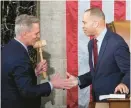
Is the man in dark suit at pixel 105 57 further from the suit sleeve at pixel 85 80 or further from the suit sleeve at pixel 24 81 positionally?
the suit sleeve at pixel 24 81

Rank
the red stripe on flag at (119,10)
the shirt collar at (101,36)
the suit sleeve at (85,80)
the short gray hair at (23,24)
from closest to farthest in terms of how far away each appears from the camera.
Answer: the short gray hair at (23,24) < the shirt collar at (101,36) < the suit sleeve at (85,80) < the red stripe on flag at (119,10)

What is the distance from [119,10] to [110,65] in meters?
0.99

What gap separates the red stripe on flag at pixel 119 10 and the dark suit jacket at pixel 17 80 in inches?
51.6

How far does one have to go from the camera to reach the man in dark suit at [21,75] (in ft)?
8.74

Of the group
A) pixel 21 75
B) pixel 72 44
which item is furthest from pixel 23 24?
pixel 72 44

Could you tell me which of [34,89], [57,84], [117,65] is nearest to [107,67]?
[117,65]

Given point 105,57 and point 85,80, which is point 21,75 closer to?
point 105,57

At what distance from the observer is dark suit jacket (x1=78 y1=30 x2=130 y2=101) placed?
2855 millimetres

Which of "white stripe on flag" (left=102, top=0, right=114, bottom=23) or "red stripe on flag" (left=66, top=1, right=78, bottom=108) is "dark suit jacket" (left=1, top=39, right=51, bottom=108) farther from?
"white stripe on flag" (left=102, top=0, right=114, bottom=23)

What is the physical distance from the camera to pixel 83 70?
3842 mm

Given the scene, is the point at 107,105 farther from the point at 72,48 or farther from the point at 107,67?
the point at 72,48

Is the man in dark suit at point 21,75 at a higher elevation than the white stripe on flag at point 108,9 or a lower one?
lower

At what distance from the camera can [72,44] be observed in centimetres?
380

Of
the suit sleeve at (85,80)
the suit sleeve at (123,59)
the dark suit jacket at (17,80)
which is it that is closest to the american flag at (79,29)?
the suit sleeve at (85,80)
